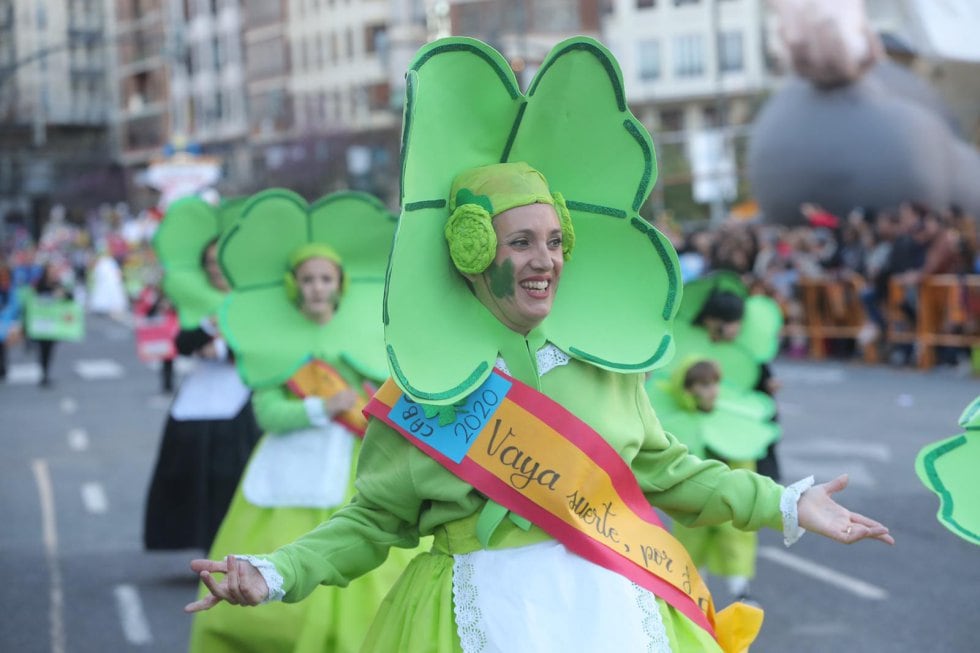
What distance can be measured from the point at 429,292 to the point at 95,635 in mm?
4639

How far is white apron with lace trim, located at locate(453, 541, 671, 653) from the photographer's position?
363 centimetres

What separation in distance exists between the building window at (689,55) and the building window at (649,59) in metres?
0.74

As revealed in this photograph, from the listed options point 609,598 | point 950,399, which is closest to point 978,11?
point 609,598

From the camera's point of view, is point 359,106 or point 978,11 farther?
point 359,106

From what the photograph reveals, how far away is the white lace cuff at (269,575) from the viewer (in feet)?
12.1

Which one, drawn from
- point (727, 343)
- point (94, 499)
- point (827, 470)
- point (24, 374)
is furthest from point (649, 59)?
point (727, 343)

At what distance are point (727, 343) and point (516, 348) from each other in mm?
4159

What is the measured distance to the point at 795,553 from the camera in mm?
9406

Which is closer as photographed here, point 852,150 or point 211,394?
point 211,394

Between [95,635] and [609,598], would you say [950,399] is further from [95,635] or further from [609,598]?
[609,598]

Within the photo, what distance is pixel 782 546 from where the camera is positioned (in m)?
9.63

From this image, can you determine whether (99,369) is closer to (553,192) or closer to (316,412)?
(316,412)

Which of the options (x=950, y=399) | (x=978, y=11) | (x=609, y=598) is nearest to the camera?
(x=609, y=598)

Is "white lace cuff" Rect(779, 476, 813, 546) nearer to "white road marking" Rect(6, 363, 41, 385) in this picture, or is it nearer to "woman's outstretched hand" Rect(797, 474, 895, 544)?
"woman's outstretched hand" Rect(797, 474, 895, 544)
